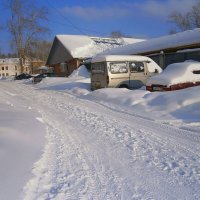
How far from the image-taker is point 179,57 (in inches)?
892

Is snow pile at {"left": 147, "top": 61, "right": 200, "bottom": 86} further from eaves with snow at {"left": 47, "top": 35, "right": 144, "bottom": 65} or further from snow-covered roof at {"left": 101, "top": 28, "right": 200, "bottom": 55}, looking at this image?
eaves with snow at {"left": 47, "top": 35, "right": 144, "bottom": 65}

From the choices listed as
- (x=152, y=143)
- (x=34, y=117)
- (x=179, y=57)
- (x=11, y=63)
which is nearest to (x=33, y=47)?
(x=179, y=57)

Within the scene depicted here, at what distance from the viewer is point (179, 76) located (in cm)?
1303

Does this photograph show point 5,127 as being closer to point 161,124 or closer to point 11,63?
point 161,124

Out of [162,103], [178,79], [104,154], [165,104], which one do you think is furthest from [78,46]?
[104,154]

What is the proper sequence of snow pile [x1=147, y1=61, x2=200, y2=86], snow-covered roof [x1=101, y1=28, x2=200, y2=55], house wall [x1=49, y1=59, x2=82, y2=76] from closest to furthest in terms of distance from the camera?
1. snow pile [x1=147, y1=61, x2=200, y2=86]
2. snow-covered roof [x1=101, y1=28, x2=200, y2=55]
3. house wall [x1=49, y1=59, x2=82, y2=76]

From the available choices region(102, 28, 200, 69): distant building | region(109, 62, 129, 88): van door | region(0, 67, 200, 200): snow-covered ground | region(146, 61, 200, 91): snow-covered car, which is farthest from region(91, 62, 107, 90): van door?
region(102, 28, 200, 69): distant building

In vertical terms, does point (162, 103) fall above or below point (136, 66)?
below

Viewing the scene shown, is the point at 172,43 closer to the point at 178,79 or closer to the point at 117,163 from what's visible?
the point at 178,79

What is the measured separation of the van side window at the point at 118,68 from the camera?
52.3ft

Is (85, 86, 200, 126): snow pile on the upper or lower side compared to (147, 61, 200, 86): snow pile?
lower

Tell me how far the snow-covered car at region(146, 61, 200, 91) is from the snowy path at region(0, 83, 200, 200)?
14.5ft

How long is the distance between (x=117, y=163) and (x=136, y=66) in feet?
38.5

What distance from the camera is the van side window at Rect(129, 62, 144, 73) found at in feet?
54.0
